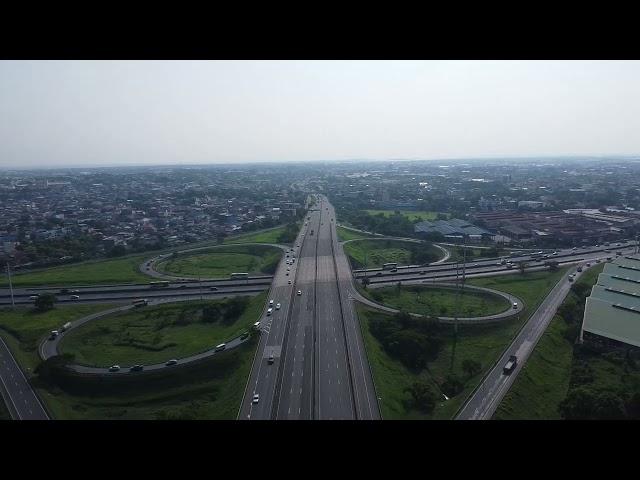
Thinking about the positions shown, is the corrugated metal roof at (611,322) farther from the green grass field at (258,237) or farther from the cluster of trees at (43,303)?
the cluster of trees at (43,303)

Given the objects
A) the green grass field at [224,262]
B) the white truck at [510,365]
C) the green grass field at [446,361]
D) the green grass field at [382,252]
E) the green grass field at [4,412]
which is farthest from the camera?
the green grass field at [382,252]

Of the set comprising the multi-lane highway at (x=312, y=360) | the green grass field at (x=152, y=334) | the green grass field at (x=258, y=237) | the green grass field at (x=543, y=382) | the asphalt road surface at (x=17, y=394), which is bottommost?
the green grass field at (x=543, y=382)

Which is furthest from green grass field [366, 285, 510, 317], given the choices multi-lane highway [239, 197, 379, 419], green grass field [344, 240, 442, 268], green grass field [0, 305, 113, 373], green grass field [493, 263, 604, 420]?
green grass field [0, 305, 113, 373]

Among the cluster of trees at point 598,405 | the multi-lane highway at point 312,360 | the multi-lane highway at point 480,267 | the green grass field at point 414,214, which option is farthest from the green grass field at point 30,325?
the green grass field at point 414,214

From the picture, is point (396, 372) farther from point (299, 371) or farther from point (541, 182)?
point (541, 182)

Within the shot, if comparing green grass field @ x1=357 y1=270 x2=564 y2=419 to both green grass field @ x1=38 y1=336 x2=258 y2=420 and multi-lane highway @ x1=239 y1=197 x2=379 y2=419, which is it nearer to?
multi-lane highway @ x1=239 y1=197 x2=379 y2=419

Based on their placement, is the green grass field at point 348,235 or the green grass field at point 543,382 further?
the green grass field at point 348,235
